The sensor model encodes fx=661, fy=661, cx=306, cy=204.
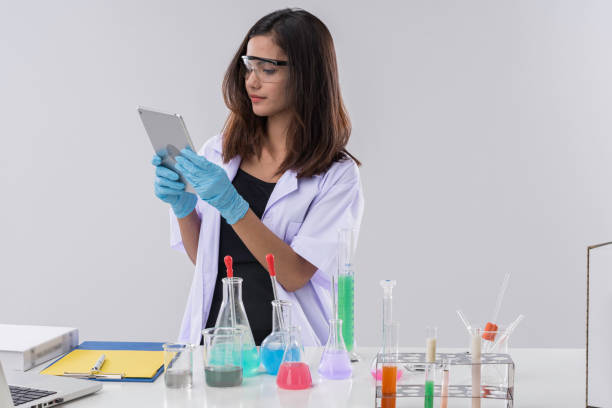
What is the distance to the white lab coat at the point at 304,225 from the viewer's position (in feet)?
6.39

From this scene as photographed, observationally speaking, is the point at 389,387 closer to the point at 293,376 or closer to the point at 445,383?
the point at 445,383

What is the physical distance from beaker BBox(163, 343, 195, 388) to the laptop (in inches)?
5.8

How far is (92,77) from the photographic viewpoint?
11.5 ft

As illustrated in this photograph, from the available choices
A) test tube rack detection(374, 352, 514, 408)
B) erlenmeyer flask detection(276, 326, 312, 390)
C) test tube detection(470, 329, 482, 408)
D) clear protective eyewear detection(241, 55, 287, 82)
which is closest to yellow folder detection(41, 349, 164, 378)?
erlenmeyer flask detection(276, 326, 312, 390)

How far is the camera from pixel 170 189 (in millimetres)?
1930

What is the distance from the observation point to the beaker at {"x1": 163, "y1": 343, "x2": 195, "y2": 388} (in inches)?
55.1

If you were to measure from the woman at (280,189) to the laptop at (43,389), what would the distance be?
0.56m

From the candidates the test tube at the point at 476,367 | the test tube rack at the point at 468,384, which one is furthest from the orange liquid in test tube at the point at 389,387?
the test tube at the point at 476,367

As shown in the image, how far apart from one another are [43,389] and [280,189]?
89 cm

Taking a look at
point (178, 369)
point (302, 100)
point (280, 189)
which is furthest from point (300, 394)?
point (302, 100)

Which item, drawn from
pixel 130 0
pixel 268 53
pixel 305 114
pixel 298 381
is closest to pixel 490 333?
pixel 298 381

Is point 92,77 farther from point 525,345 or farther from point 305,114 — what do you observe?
point 525,345

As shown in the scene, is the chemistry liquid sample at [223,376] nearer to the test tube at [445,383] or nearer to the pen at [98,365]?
the pen at [98,365]

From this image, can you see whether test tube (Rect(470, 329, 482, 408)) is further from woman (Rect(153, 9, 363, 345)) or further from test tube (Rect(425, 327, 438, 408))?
woman (Rect(153, 9, 363, 345))
